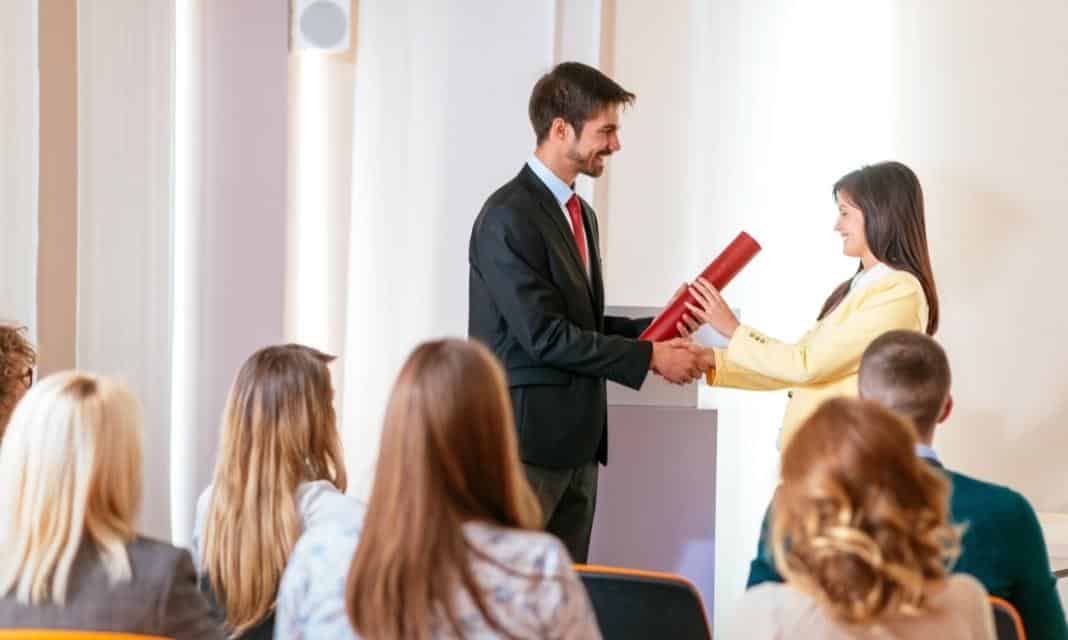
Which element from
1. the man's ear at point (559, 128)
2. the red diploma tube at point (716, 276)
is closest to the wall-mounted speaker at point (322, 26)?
the man's ear at point (559, 128)

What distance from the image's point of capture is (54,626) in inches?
64.9

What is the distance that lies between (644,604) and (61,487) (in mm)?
849

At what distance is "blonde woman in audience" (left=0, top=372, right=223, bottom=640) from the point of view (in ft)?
5.39

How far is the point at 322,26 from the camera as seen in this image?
13.3 feet

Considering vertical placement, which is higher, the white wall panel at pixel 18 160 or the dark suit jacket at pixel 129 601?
the white wall panel at pixel 18 160

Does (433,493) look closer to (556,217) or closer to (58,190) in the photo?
(556,217)

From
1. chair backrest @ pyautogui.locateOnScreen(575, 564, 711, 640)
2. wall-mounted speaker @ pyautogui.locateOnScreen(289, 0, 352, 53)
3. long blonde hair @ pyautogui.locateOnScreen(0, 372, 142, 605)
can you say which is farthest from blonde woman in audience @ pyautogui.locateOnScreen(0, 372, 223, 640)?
wall-mounted speaker @ pyautogui.locateOnScreen(289, 0, 352, 53)

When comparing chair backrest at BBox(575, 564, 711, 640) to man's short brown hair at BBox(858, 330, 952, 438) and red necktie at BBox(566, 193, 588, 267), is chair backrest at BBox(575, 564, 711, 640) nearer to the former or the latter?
man's short brown hair at BBox(858, 330, 952, 438)

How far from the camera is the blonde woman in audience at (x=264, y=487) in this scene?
208 centimetres

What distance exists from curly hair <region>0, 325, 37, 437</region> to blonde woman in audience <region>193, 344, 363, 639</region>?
54 cm

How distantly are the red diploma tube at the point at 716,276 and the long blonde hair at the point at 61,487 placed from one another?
1.78 meters

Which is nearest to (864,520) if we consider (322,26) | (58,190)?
(58,190)

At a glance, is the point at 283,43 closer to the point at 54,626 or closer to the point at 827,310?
the point at 827,310

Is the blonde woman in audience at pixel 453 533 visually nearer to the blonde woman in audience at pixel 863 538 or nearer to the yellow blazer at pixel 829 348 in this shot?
the blonde woman in audience at pixel 863 538
